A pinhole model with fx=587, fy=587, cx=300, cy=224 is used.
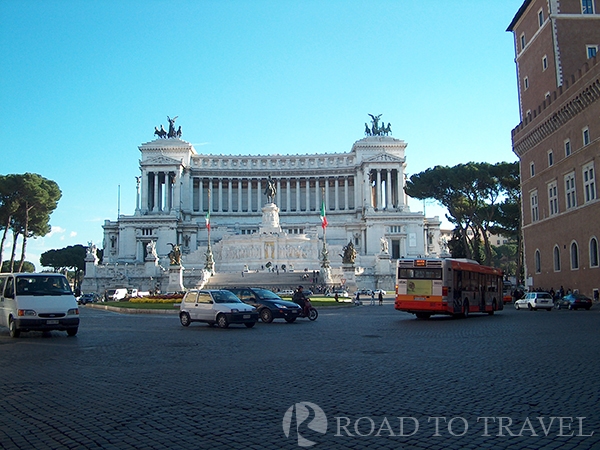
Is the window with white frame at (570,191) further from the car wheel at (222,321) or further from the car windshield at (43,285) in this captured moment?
the car windshield at (43,285)

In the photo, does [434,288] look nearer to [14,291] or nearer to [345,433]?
[14,291]

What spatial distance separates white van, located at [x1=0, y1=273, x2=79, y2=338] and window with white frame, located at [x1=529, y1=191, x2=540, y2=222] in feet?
128

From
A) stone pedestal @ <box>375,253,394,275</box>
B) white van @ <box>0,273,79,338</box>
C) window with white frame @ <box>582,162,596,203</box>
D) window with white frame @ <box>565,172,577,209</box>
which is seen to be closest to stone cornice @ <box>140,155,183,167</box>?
stone pedestal @ <box>375,253,394,275</box>

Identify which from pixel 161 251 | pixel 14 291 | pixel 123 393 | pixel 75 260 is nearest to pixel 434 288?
pixel 14 291

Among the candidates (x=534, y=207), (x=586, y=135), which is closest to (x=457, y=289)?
(x=586, y=135)

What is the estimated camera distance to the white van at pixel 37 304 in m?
17.7

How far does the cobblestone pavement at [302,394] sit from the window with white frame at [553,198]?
2982 cm

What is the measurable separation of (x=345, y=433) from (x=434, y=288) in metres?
19.4

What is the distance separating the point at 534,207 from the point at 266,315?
31409 millimetres

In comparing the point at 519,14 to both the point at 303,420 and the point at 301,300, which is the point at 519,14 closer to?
the point at 301,300

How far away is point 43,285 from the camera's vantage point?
18875 millimetres

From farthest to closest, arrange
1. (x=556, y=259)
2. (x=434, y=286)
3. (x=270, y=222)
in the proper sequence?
(x=270, y=222), (x=556, y=259), (x=434, y=286)

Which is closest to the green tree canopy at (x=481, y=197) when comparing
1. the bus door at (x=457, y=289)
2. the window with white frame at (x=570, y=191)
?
the window with white frame at (x=570, y=191)

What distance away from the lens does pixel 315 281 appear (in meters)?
60.6
